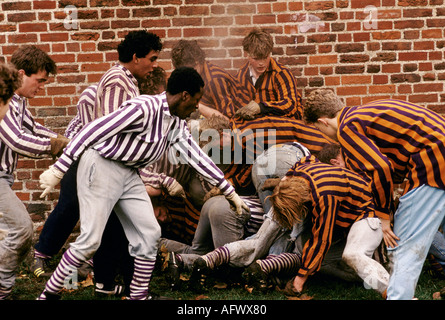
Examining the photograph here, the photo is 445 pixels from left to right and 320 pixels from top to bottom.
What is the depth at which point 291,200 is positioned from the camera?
4.22 meters

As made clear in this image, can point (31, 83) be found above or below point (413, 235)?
above

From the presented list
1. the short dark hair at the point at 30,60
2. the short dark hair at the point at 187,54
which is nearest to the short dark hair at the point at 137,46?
the short dark hair at the point at 187,54

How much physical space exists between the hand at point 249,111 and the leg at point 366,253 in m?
1.40

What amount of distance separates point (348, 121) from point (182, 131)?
1149mm

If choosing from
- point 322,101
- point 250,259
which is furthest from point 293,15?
point 250,259

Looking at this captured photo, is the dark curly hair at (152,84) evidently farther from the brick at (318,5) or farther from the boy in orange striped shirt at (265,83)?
the brick at (318,5)

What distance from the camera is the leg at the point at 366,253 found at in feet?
13.1

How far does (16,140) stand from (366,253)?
2518mm

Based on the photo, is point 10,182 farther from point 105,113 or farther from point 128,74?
point 128,74

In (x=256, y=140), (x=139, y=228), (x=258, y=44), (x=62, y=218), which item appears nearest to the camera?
(x=139, y=228)

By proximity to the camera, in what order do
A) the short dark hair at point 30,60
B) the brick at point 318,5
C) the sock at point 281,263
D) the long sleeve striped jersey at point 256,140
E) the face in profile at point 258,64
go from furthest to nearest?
the brick at point 318,5 → the face in profile at point 258,64 → the long sleeve striped jersey at point 256,140 → the short dark hair at point 30,60 → the sock at point 281,263

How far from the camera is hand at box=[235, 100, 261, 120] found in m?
5.11

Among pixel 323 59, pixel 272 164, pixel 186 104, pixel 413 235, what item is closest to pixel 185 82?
pixel 186 104

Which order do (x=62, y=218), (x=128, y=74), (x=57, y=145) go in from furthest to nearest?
(x=128, y=74) → (x=62, y=218) → (x=57, y=145)
